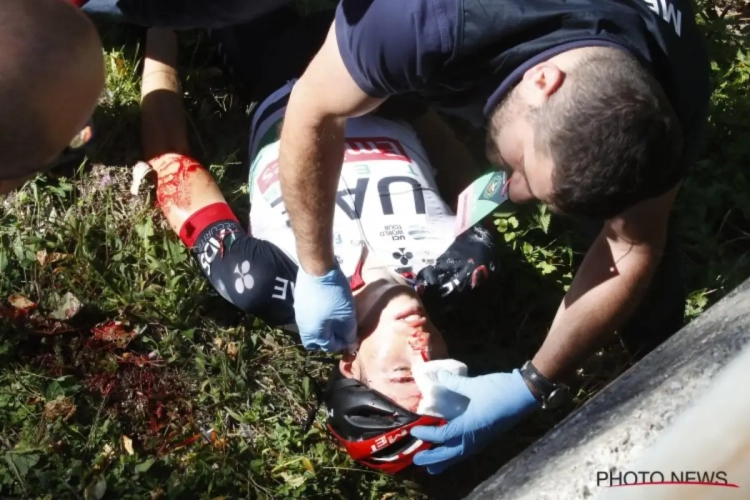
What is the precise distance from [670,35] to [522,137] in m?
0.57

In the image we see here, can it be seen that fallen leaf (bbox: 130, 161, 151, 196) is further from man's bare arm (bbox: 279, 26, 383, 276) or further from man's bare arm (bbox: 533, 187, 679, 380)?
man's bare arm (bbox: 533, 187, 679, 380)

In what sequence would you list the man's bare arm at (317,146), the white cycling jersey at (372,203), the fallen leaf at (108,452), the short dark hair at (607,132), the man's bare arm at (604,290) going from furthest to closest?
1. the white cycling jersey at (372,203)
2. the fallen leaf at (108,452)
3. the man's bare arm at (604,290)
4. the man's bare arm at (317,146)
5. the short dark hair at (607,132)

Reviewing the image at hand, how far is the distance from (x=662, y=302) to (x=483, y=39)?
1375 millimetres

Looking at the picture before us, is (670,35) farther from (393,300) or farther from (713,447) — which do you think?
(713,447)

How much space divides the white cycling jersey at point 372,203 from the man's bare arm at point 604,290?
0.54 m

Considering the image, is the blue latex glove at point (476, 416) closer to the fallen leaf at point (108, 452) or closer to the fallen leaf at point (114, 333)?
the fallen leaf at point (108, 452)

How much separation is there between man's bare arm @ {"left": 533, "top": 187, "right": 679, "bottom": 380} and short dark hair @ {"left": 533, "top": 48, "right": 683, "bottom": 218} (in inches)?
24.8

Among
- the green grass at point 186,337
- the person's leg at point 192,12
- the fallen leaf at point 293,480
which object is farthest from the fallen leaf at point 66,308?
the person's leg at point 192,12

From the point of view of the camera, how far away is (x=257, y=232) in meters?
3.16

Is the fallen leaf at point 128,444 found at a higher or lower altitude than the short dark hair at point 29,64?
lower

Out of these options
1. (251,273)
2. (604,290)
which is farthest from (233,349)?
(604,290)

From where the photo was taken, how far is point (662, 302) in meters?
2.98

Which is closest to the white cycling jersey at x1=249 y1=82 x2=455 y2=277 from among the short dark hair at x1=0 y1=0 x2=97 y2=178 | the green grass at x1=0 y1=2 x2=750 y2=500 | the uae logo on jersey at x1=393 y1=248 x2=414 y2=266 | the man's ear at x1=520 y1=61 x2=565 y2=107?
the uae logo on jersey at x1=393 y1=248 x2=414 y2=266

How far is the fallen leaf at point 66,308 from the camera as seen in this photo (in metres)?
3.01
